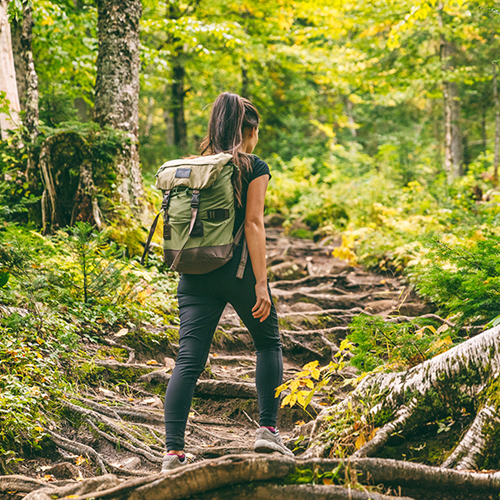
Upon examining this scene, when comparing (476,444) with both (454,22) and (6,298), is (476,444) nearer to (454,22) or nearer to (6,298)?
(6,298)

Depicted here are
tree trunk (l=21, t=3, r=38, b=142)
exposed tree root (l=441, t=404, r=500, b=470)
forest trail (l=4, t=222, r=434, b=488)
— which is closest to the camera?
exposed tree root (l=441, t=404, r=500, b=470)

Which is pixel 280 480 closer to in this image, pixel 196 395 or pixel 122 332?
pixel 196 395

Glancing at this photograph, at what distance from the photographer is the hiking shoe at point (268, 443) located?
2654 mm

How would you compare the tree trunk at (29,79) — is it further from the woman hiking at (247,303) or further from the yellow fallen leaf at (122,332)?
the woman hiking at (247,303)

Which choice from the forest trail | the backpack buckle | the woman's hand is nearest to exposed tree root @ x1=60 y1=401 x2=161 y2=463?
the forest trail

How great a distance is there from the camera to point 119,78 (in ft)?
24.6

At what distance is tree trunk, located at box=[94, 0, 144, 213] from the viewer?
7469 millimetres

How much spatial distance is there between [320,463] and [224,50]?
54.8 feet

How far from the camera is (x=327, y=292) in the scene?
306 inches

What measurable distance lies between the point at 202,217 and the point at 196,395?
2.42m

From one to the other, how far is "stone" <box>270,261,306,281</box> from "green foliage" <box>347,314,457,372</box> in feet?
16.1

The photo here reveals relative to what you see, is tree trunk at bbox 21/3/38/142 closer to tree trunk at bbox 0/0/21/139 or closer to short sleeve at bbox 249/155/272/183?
tree trunk at bbox 0/0/21/139

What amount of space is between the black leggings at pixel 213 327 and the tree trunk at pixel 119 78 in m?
5.00

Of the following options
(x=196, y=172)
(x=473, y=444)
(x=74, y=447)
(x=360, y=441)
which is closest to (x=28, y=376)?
(x=74, y=447)
